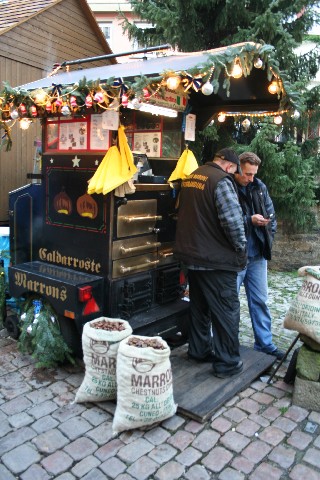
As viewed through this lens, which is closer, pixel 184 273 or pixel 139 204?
pixel 139 204

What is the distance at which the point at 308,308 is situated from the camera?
12.3 feet

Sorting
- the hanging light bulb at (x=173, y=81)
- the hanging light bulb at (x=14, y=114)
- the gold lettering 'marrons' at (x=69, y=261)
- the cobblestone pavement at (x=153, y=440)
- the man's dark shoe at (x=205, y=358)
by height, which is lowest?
the cobblestone pavement at (x=153, y=440)

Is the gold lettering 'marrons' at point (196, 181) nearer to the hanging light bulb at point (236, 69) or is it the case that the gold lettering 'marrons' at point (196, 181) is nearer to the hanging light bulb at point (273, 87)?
the hanging light bulb at point (236, 69)

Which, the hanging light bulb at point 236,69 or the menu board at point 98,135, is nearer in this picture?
the hanging light bulb at point 236,69

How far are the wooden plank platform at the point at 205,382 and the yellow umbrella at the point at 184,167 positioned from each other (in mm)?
1868

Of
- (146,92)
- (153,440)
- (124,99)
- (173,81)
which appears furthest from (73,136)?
(153,440)

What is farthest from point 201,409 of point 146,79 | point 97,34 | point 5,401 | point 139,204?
point 97,34

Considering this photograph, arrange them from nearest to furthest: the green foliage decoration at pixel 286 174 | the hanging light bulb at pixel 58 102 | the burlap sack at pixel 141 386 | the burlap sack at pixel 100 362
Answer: the burlap sack at pixel 141 386 < the burlap sack at pixel 100 362 < the hanging light bulb at pixel 58 102 < the green foliage decoration at pixel 286 174

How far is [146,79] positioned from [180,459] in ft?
9.24

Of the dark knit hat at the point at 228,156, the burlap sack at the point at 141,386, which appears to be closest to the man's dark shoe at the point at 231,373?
the burlap sack at the point at 141,386

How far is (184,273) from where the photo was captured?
5.10 metres

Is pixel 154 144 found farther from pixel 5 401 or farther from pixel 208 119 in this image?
pixel 5 401

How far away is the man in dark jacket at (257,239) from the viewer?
441 centimetres

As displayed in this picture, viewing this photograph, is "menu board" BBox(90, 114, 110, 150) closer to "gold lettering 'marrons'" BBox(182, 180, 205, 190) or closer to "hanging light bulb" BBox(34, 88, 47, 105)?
"hanging light bulb" BBox(34, 88, 47, 105)
